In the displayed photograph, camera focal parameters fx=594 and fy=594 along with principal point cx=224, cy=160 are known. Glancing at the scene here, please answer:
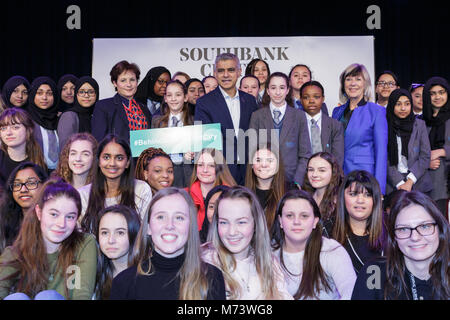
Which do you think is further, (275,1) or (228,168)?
(275,1)

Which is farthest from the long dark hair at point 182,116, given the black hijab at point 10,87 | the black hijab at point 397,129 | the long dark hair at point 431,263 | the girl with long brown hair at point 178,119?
the long dark hair at point 431,263

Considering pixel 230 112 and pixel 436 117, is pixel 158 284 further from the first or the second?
pixel 436 117

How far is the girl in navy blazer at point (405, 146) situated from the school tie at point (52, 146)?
3.01 metres

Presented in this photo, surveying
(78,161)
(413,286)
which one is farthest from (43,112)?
(413,286)

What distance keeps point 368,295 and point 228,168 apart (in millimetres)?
2064

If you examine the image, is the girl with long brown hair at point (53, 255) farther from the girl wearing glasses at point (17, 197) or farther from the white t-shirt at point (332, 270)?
the white t-shirt at point (332, 270)

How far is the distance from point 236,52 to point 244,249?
4738 millimetres

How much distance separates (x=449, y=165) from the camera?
5.46m

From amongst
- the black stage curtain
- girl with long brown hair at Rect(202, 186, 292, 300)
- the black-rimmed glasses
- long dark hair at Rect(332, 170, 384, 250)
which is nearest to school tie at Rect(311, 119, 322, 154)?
long dark hair at Rect(332, 170, 384, 250)

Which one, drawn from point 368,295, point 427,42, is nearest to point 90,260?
point 368,295

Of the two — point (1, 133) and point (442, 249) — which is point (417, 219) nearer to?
point (442, 249)

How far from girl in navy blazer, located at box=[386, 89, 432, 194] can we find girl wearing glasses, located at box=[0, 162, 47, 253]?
304 cm

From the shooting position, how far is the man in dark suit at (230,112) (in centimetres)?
511

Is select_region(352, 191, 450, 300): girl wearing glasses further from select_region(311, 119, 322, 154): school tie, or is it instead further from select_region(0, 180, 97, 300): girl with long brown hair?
select_region(311, 119, 322, 154): school tie
